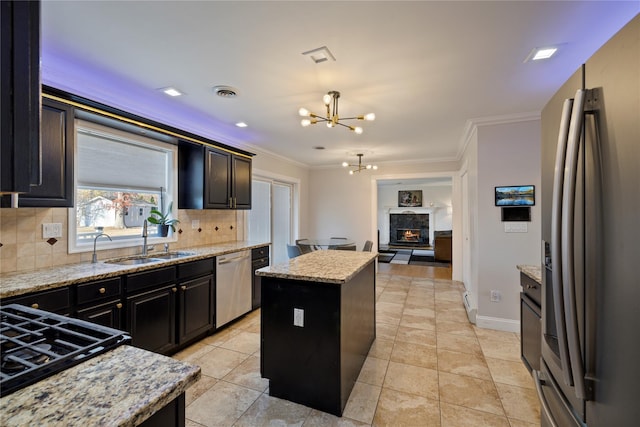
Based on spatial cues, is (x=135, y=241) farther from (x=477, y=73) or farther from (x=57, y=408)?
(x=477, y=73)

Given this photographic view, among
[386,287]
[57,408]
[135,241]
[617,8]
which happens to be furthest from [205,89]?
[386,287]

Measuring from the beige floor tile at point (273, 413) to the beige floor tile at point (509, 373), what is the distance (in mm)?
1647

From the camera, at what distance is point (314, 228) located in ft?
22.6

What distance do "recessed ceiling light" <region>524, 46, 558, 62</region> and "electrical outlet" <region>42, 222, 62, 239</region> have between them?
3.90 metres

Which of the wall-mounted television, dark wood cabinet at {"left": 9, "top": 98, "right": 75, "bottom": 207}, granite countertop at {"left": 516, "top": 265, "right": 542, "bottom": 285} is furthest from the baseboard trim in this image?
dark wood cabinet at {"left": 9, "top": 98, "right": 75, "bottom": 207}

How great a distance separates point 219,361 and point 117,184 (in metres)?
2.05

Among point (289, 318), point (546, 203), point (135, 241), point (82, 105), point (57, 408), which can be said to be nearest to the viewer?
point (57, 408)

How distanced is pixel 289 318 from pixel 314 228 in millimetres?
4807

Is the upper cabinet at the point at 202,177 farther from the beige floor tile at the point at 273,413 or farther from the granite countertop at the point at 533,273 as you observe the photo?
the granite countertop at the point at 533,273

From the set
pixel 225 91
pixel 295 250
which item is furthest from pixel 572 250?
pixel 295 250

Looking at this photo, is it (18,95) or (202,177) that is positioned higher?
(202,177)

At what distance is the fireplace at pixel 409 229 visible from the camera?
11266 mm

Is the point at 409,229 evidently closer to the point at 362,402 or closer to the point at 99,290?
the point at 362,402

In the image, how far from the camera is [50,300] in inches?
73.1
